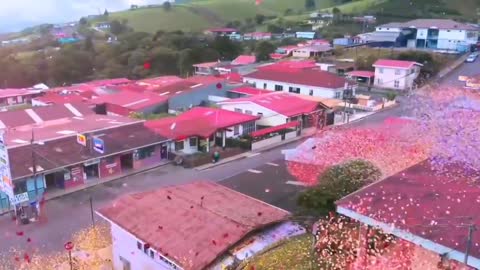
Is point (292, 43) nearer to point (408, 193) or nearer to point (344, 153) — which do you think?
point (344, 153)

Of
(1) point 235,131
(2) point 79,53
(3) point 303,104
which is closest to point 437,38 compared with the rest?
(3) point 303,104

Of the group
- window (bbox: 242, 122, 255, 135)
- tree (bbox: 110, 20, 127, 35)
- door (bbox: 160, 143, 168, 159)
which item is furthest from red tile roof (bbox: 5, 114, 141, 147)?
tree (bbox: 110, 20, 127, 35)

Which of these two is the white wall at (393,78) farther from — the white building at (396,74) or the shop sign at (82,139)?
the shop sign at (82,139)

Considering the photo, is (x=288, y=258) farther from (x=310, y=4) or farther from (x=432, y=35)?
(x=310, y=4)

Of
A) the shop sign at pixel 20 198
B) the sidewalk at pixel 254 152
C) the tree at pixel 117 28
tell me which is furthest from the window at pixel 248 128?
the tree at pixel 117 28

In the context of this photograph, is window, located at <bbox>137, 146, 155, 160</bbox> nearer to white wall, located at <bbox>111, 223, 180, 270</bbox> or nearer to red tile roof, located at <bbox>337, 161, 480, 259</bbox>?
white wall, located at <bbox>111, 223, 180, 270</bbox>

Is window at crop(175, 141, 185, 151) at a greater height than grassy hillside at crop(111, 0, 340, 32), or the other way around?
grassy hillside at crop(111, 0, 340, 32)

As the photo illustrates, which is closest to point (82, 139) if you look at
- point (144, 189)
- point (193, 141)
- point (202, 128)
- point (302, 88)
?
point (144, 189)
